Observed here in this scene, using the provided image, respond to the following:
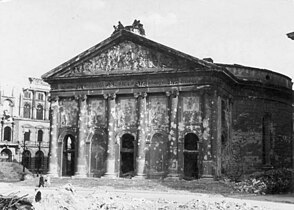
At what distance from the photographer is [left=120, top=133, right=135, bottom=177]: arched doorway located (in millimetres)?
32844

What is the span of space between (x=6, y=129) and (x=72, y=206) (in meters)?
49.4

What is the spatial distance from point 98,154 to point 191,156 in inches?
255

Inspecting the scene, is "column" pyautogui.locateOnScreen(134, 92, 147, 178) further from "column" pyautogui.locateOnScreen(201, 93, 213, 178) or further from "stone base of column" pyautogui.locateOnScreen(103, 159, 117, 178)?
"column" pyautogui.locateOnScreen(201, 93, 213, 178)

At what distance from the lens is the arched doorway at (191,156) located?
3114 centimetres

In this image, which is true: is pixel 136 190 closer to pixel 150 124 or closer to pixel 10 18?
pixel 150 124

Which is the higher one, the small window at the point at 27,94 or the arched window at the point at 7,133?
the small window at the point at 27,94

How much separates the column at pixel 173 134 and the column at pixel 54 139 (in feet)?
28.2

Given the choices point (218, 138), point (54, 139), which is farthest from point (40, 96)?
point (218, 138)

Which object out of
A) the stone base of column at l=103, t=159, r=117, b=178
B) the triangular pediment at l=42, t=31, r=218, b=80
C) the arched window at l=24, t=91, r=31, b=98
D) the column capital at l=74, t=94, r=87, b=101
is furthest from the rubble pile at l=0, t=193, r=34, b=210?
the arched window at l=24, t=91, r=31, b=98

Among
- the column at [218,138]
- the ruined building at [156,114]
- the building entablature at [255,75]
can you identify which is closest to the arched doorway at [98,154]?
the ruined building at [156,114]

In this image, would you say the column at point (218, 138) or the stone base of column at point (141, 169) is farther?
the stone base of column at point (141, 169)

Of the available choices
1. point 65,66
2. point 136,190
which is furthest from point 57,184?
point 65,66

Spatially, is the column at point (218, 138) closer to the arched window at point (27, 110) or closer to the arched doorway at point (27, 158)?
the arched doorway at point (27, 158)

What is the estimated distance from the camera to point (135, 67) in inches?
1284
